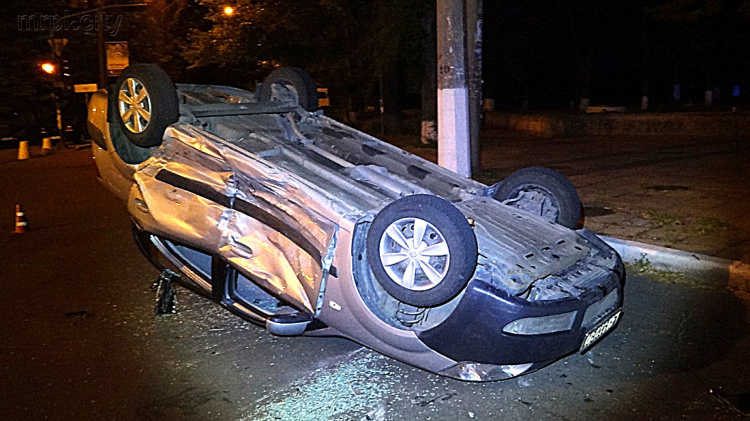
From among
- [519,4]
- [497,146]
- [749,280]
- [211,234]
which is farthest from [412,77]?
[519,4]

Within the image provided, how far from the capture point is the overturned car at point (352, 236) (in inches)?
138

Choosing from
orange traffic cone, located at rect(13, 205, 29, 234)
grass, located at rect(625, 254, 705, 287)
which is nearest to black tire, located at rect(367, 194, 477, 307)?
grass, located at rect(625, 254, 705, 287)

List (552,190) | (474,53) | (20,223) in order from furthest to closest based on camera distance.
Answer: (474,53)
(20,223)
(552,190)

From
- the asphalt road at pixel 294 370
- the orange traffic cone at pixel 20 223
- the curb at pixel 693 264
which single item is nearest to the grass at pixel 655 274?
the curb at pixel 693 264

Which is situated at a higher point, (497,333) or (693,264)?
(497,333)

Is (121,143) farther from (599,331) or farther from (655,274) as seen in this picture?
(655,274)

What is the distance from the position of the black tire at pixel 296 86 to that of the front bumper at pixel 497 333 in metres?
2.95

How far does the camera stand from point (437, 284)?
3408mm

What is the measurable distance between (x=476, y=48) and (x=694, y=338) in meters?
6.80

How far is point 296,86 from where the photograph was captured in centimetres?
588

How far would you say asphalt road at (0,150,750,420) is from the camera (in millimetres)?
3635

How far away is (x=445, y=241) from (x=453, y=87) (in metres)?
5.51

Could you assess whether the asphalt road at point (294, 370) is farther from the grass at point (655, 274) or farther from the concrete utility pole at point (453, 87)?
the concrete utility pole at point (453, 87)

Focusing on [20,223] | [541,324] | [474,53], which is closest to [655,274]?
[541,324]
